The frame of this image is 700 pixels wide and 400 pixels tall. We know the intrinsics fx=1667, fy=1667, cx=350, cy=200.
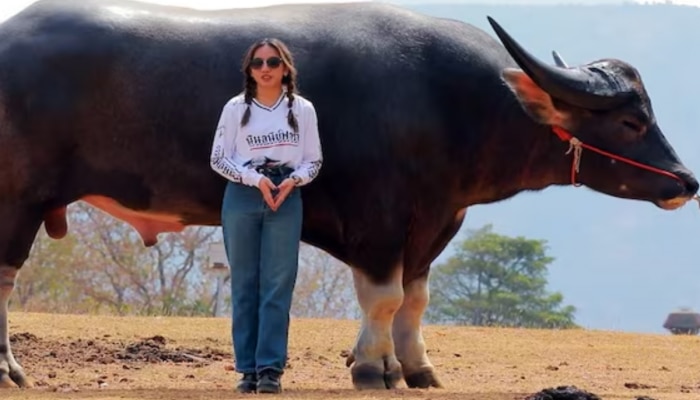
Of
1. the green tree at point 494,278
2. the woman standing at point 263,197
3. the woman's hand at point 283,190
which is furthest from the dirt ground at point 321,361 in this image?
the green tree at point 494,278

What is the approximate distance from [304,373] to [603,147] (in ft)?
11.3

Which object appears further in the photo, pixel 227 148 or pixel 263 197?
pixel 227 148

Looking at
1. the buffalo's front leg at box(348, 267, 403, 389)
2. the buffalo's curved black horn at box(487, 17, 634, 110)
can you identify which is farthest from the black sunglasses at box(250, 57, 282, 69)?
the buffalo's front leg at box(348, 267, 403, 389)

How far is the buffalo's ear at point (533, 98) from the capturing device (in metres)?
11.8

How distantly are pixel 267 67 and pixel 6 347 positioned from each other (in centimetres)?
283

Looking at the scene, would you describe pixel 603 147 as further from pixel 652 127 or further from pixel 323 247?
pixel 323 247

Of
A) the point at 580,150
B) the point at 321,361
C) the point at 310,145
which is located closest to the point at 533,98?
the point at 580,150

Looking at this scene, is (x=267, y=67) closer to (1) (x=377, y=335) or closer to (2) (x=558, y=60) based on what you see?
(1) (x=377, y=335)

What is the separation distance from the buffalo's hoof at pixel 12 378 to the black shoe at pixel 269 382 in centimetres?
187

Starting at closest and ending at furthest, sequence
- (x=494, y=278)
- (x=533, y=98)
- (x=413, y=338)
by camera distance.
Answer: (x=533, y=98) → (x=413, y=338) → (x=494, y=278)

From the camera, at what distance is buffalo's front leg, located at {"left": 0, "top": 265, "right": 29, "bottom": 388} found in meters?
11.6

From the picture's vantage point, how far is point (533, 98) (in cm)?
1179

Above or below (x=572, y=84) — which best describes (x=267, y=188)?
below

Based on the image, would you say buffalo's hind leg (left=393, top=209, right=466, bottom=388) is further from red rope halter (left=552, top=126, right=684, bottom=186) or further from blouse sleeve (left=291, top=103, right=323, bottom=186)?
blouse sleeve (left=291, top=103, right=323, bottom=186)
